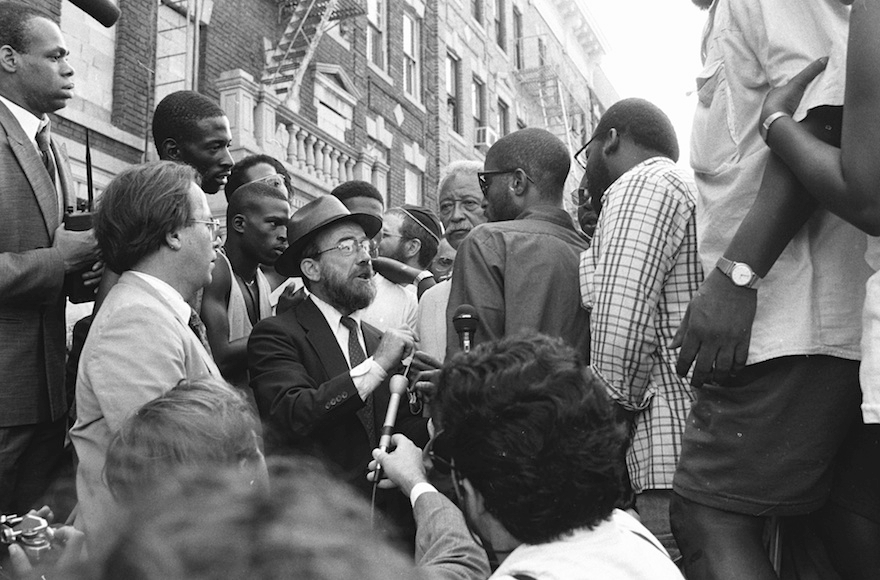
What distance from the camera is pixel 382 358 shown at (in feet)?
12.5

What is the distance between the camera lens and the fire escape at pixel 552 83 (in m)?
26.9

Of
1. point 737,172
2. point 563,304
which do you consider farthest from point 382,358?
point 737,172

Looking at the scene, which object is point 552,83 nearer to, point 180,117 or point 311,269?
point 180,117

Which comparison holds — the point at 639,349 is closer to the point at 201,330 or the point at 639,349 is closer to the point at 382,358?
the point at 382,358

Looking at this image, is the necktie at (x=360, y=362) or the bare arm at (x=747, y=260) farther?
the necktie at (x=360, y=362)

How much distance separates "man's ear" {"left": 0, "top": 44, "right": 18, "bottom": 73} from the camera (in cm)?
389

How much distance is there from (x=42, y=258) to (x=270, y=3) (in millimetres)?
12292

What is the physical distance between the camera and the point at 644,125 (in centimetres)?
358

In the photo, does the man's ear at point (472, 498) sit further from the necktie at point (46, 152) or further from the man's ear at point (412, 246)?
the man's ear at point (412, 246)

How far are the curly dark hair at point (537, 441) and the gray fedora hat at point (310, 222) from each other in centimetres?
258

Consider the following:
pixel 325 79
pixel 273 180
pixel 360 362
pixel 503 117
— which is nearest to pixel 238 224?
pixel 273 180

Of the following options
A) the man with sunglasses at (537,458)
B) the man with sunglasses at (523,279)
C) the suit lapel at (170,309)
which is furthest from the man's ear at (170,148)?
the man with sunglasses at (537,458)

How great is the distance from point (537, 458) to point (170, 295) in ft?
5.78

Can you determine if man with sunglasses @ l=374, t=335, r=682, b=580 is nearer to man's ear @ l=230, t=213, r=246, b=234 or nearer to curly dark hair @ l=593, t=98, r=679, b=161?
curly dark hair @ l=593, t=98, r=679, b=161
